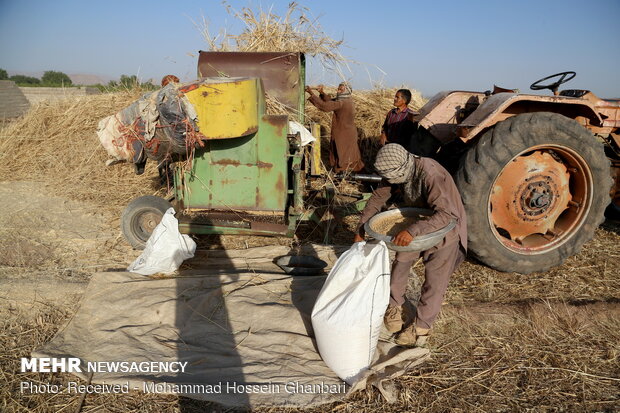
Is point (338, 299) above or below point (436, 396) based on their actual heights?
above

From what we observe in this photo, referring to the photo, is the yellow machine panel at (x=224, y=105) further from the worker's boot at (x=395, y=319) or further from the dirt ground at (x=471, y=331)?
the worker's boot at (x=395, y=319)

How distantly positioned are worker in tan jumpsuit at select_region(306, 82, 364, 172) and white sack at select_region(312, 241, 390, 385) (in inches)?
134

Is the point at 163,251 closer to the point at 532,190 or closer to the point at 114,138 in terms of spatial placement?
the point at 114,138

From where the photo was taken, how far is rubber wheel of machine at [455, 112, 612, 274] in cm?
343

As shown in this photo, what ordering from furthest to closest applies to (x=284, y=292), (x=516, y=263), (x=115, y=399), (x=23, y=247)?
(x=23, y=247)
(x=516, y=263)
(x=284, y=292)
(x=115, y=399)

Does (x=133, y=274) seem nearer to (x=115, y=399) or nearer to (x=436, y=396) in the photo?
(x=115, y=399)

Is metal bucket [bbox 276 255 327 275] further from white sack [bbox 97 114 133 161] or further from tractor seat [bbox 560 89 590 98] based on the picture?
tractor seat [bbox 560 89 590 98]

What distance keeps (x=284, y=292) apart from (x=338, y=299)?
1.00 metres

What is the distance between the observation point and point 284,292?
10.8 ft

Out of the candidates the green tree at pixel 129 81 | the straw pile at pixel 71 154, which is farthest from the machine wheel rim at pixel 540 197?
the green tree at pixel 129 81

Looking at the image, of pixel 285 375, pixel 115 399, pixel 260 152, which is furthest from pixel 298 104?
pixel 115 399

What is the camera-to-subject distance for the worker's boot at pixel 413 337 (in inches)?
109

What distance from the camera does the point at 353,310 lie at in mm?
2309

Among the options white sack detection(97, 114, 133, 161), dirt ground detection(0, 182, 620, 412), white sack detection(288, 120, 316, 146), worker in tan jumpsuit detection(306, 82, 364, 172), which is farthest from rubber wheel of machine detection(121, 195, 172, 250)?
worker in tan jumpsuit detection(306, 82, 364, 172)
